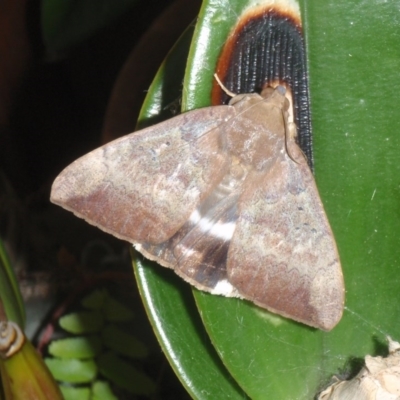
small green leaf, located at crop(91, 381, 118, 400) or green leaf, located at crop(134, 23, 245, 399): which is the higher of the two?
green leaf, located at crop(134, 23, 245, 399)


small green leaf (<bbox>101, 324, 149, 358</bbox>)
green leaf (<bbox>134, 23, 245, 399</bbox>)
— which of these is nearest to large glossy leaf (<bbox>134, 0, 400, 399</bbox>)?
green leaf (<bbox>134, 23, 245, 399</bbox>)

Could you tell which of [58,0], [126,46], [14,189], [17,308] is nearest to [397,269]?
[17,308]

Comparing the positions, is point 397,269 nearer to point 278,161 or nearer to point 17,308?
point 278,161

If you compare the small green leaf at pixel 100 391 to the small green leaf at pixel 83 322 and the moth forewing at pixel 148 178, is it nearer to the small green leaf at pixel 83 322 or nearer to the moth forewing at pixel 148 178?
the small green leaf at pixel 83 322

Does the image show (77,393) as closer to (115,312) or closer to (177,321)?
(115,312)

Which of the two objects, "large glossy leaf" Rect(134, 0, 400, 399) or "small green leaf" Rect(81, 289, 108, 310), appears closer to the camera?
"large glossy leaf" Rect(134, 0, 400, 399)

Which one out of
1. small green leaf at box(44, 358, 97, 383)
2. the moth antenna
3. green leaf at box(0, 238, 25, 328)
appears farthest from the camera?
small green leaf at box(44, 358, 97, 383)

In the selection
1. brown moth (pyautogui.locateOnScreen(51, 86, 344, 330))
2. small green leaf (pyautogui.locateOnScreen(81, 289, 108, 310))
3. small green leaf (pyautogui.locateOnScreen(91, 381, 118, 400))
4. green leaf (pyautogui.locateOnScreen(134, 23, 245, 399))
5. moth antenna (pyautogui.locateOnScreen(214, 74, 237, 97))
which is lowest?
small green leaf (pyautogui.locateOnScreen(91, 381, 118, 400))

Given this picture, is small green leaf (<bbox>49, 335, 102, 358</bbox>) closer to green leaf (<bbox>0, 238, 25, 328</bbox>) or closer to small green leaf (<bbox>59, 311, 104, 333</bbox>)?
small green leaf (<bbox>59, 311, 104, 333</bbox>)

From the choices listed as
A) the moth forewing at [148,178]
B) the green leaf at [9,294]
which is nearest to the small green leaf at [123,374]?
the green leaf at [9,294]
